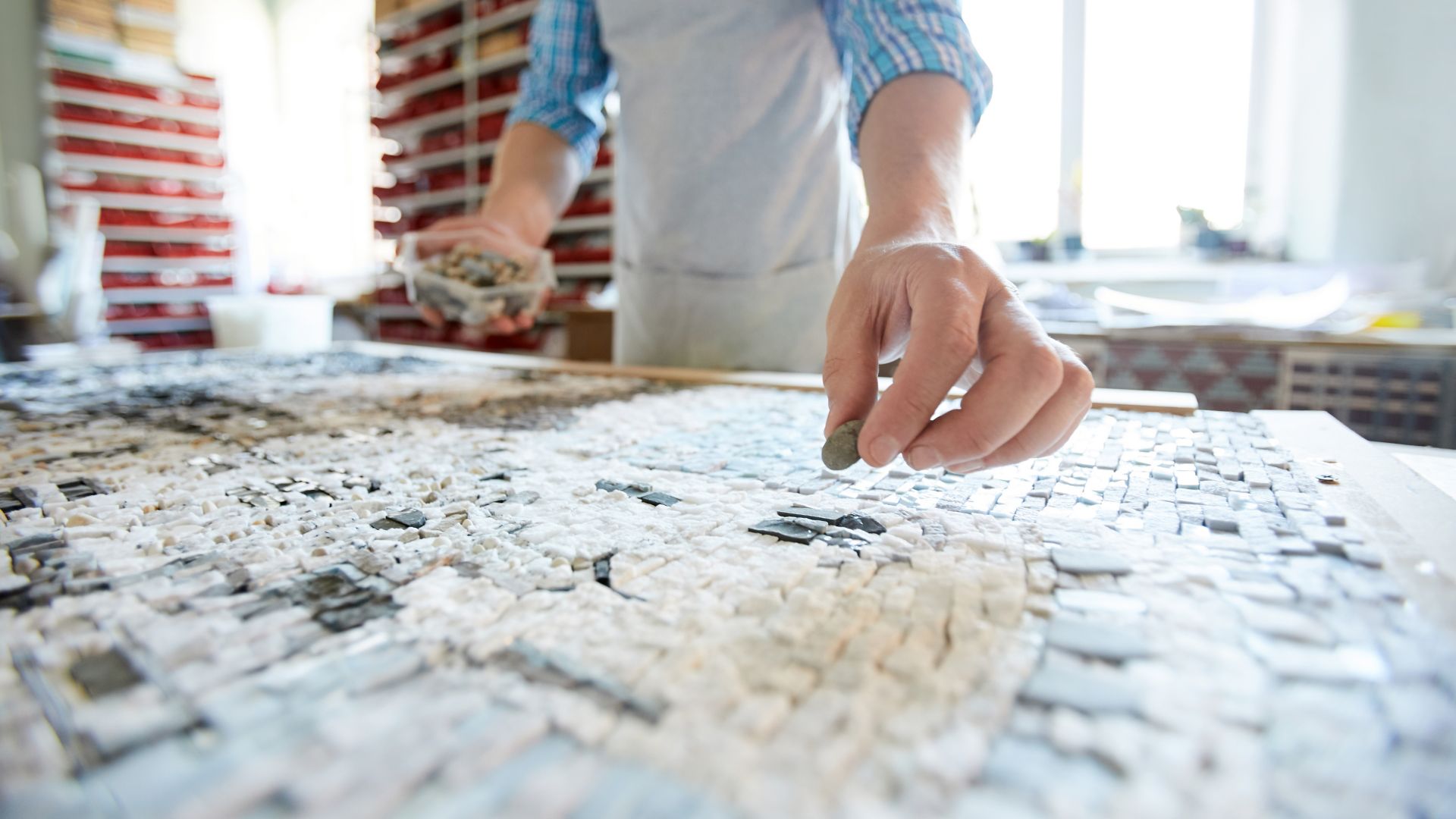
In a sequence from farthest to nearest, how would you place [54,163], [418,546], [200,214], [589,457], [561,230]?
1. [200,214]
2. [54,163]
3. [561,230]
4. [589,457]
5. [418,546]

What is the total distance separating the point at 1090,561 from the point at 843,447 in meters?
0.16

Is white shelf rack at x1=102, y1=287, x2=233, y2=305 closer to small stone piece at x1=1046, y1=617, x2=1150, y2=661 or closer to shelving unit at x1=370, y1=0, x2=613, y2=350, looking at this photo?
shelving unit at x1=370, y1=0, x2=613, y2=350

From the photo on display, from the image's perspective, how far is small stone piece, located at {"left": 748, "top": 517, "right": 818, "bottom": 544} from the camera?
0.42m

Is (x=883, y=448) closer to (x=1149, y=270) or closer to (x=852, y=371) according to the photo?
(x=852, y=371)

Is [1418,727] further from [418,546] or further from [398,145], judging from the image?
[398,145]

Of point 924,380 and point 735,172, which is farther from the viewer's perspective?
point 735,172

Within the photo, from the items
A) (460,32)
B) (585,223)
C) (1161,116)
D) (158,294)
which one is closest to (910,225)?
(585,223)

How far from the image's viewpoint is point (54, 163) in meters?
4.19

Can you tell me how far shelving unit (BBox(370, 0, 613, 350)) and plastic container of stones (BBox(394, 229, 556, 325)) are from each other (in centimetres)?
187

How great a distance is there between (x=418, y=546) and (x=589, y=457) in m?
0.23

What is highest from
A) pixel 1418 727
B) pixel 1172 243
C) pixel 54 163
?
pixel 54 163

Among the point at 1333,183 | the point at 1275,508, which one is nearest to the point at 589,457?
the point at 1275,508

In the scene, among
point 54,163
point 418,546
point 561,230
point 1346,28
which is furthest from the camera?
point 54,163

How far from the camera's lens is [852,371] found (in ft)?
1.65
